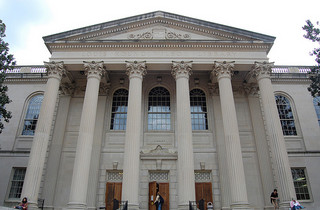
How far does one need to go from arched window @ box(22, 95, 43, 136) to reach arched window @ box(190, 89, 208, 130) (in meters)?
13.6

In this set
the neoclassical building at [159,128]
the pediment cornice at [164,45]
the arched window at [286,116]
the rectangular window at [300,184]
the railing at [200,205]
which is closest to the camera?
the railing at [200,205]

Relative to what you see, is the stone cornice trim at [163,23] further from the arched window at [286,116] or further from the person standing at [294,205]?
the person standing at [294,205]

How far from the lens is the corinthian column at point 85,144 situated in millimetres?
14242

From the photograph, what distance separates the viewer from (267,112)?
1641 centimetres

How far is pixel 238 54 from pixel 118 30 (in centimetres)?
901

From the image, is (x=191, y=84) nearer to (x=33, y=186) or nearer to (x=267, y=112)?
(x=267, y=112)

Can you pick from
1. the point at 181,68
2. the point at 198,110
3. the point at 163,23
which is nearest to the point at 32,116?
the point at 163,23

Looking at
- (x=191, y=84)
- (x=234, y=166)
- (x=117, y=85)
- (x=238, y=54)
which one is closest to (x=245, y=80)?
(x=238, y=54)

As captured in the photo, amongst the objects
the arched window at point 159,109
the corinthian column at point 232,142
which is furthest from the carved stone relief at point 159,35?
the arched window at point 159,109

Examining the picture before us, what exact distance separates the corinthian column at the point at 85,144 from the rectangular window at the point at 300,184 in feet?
51.2

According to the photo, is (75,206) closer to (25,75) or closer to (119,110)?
(119,110)

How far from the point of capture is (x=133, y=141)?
50.3 ft

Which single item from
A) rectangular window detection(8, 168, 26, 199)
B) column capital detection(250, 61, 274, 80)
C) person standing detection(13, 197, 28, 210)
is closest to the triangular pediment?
column capital detection(250, 61, 274, 80)

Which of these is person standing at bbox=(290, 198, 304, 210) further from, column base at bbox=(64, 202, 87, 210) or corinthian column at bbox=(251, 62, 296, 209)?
column base at bbox=(64, 202, 87, 210)
